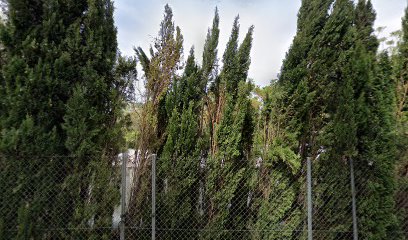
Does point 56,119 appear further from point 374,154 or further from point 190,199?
point 374,154

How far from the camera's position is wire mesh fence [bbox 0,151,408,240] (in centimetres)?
447

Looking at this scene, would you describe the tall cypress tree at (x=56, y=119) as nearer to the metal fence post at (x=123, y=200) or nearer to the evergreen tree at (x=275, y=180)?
the metal fence post at (x=123, y=200)

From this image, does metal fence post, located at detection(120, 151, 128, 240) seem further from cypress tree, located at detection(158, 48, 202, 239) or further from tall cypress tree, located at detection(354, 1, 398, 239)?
tall cypress tree, located at detection(354, 1, 398, 239)

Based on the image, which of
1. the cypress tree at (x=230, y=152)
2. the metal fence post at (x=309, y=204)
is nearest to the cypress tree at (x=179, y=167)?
the cypress tree at (x=230, y=152)

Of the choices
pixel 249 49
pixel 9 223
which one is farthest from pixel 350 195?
pixel 9 223

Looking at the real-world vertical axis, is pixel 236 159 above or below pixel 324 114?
below

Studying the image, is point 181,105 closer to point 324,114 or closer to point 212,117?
point 212,117

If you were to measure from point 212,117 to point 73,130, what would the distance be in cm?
201

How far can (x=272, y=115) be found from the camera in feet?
17.2

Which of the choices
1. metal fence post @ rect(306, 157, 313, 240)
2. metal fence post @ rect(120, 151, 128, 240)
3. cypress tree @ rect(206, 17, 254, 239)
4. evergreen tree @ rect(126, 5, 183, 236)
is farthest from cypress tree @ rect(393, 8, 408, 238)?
metal fence post @ rect(120, 151, 128, 240)

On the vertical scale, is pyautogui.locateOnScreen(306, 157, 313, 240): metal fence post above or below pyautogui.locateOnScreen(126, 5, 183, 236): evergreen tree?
below

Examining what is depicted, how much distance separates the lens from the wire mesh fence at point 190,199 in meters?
4.47

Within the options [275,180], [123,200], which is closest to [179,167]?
[123,200]

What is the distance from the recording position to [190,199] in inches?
194
